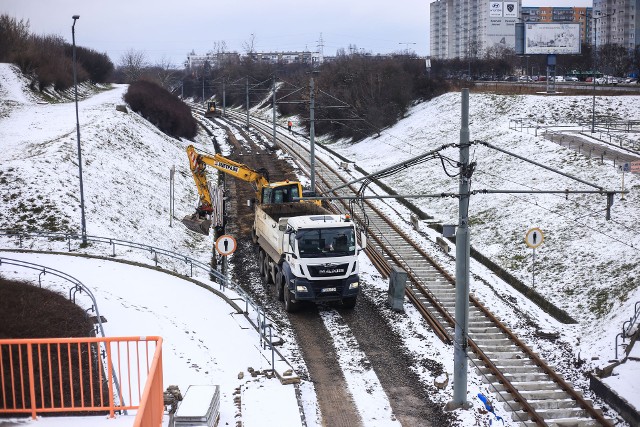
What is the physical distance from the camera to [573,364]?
61.3 feet

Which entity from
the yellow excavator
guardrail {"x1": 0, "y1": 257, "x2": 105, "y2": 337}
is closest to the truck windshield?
guardrail {"x1": 0, "y1": 257, "x2": 105, "y2": 337}

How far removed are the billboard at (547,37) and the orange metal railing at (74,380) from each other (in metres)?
50.9

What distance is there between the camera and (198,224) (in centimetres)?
3259

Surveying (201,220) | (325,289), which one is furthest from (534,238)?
(201,220)

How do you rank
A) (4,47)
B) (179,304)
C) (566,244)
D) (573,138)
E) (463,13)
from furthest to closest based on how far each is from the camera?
(463,13) < (4,47) < (573,138) < (566,244) < (179,304)

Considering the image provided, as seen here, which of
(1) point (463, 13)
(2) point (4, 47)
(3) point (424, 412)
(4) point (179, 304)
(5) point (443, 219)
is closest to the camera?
(3) point (424, 412)

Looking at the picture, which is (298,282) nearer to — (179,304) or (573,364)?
(179,304)

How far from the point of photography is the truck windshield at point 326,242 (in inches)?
862

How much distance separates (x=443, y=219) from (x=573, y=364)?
1769 cm

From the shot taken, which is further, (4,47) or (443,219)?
(4,47)

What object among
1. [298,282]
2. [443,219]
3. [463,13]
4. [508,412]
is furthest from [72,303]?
[463,13]

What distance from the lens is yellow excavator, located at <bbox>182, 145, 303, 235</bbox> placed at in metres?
29.8

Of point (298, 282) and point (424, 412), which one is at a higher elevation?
point (298, 282)

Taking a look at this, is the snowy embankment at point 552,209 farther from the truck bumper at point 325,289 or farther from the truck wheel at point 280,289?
the truck wheel at point 280,289
